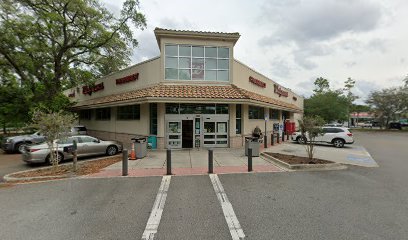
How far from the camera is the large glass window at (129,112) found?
52.3 ft

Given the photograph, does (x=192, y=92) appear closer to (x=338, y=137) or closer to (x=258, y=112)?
(x=258, y=112)

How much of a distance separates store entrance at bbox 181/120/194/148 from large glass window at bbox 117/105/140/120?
3639mm

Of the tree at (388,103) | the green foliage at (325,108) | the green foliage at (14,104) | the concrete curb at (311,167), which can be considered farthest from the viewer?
the green foliage at (325,108)

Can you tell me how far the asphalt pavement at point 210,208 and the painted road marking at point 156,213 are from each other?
6cm

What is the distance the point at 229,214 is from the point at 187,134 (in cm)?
1021

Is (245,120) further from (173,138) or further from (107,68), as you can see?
(107,68)

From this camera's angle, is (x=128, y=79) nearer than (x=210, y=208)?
No

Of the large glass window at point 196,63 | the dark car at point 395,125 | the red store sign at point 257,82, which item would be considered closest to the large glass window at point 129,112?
the large glass window at point 196,63

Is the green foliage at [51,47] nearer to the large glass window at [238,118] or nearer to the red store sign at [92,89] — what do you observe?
the red store sign at [92,89]

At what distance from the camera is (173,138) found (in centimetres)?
1484

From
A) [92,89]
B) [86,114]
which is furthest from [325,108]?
[86,114]

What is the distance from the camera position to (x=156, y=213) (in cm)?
510

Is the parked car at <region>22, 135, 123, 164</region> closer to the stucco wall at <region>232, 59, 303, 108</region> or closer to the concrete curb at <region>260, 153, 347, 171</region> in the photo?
the stucco wall at <region>232, 59, 303, 108</region>

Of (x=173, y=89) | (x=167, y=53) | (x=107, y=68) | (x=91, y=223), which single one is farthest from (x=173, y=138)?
(x=107, y=68)
